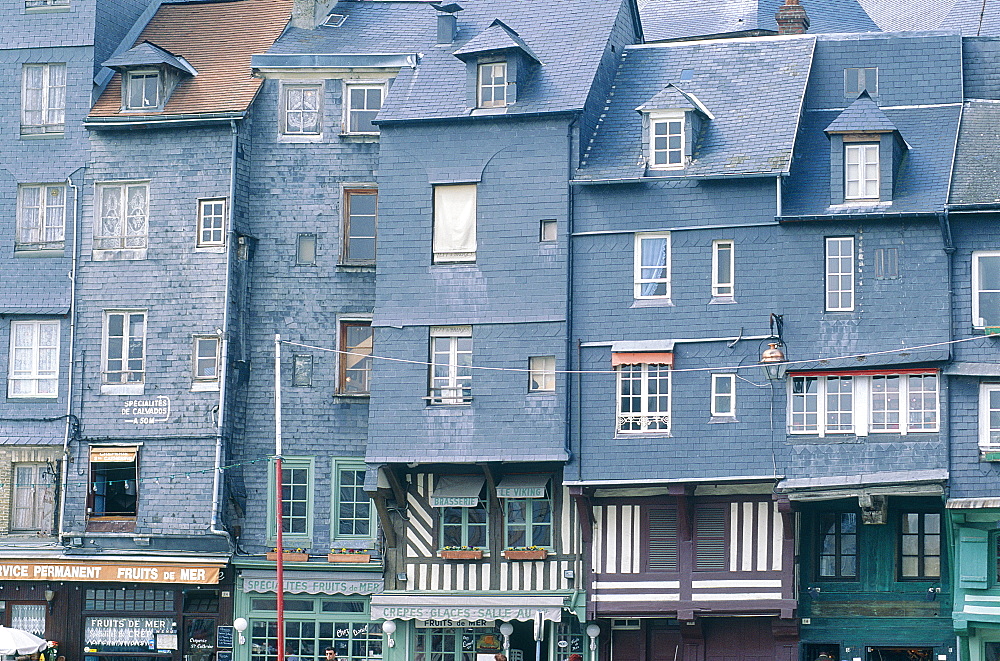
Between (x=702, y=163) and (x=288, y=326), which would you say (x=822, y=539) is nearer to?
(x=702, y=163)

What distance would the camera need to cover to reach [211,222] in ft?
133

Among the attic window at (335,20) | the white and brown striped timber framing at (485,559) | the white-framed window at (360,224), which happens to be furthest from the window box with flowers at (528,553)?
the attic window at (335,20)

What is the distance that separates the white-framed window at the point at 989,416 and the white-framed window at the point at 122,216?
56.4 ft

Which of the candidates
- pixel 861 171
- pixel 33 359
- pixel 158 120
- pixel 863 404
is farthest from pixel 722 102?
pixel 33 359

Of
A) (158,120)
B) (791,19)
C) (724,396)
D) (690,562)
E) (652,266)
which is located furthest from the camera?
(791,19)

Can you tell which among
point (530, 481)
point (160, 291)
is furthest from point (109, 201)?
point (530, 481)

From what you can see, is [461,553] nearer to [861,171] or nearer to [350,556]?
[350,556]

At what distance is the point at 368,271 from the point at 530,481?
18.4 feet

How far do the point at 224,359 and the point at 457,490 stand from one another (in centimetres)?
553

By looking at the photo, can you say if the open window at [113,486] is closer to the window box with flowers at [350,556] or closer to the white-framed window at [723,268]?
the window box with flowers at [350,556]

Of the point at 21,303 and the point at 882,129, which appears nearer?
the point at 882,129

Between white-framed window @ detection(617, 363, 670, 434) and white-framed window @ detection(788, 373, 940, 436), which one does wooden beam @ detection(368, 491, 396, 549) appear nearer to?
white-framed window @ detection(617, 363, 670, 434)

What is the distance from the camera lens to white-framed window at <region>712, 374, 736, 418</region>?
121 ft

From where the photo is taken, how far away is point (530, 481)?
38.1 meters
